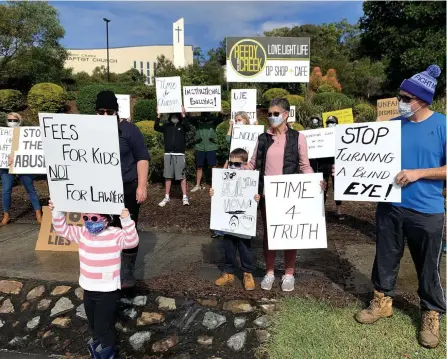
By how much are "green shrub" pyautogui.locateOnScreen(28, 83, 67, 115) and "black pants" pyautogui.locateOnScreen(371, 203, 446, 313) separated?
642 inches

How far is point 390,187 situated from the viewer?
10.4 ft

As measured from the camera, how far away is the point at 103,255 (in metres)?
2.90

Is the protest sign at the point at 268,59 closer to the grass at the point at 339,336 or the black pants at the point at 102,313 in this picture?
the grass at the point at 339,336

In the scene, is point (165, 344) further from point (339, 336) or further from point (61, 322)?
point (339, 336)

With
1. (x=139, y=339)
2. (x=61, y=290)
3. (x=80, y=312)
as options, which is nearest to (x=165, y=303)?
(x=139, y=339)

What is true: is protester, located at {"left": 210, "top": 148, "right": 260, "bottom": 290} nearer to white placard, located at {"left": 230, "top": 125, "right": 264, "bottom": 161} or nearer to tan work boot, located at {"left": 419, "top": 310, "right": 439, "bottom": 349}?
tan work boot, located at {"left": 419, "top": 310, "right": 439, "bottom": 349}

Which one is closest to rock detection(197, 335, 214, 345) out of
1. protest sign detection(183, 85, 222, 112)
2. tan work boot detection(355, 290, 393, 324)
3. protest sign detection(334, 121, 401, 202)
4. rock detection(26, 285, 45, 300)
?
tan work boot detection(355, 290, 393, 324)

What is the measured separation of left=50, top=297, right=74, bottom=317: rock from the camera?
3808mm

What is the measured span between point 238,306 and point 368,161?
5.82 feet

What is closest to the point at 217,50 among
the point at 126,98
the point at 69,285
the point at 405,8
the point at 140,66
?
the point at 140,66

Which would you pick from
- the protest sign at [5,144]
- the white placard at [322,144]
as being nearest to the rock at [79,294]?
the protest sign at [5,144]

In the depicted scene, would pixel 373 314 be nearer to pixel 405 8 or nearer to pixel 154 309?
pixel 154 309

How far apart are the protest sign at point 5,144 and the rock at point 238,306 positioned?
457cm

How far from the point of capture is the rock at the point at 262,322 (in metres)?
3.45
